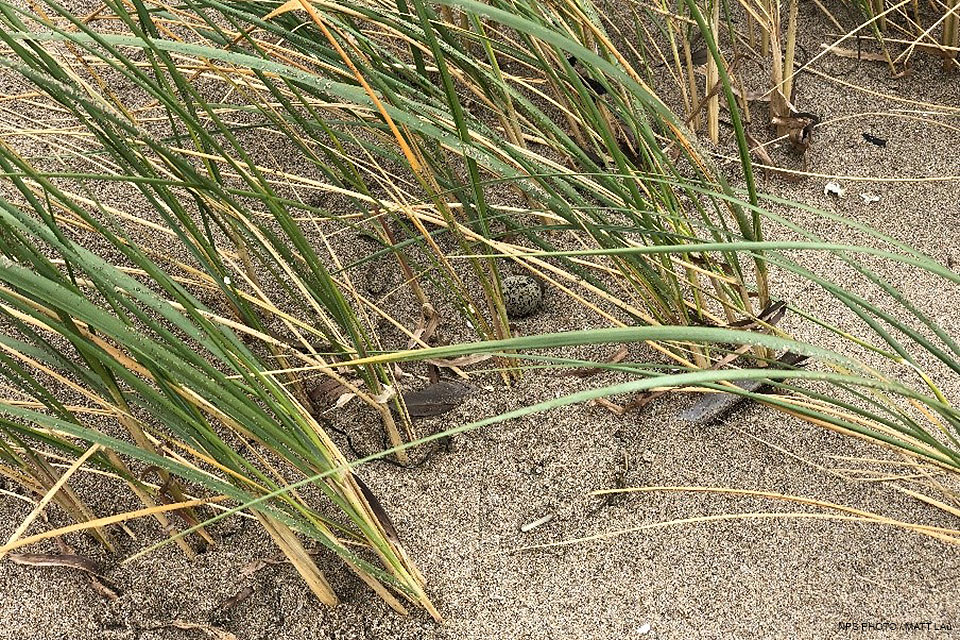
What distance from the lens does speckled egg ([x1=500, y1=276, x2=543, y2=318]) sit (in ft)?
4.86

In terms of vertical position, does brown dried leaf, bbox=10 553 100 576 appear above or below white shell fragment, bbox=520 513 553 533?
above

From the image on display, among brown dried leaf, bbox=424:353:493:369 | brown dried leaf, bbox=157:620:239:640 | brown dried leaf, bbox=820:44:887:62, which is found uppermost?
brown dried leaf, bbox=424:353:493:369

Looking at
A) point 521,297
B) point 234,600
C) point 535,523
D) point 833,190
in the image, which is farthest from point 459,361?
point 833,190

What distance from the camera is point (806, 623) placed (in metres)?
1.17

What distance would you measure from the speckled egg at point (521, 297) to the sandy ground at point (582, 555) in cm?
11

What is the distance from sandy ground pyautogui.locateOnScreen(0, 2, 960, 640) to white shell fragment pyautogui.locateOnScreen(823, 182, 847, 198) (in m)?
0.41

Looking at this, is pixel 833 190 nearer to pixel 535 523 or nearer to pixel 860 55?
pixel 860 55

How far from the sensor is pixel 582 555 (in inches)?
49.6

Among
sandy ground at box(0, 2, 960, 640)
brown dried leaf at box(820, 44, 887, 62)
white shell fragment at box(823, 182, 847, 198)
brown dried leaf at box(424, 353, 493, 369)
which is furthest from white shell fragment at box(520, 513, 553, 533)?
brown dried leaf at box(820, 44, 887, 62)

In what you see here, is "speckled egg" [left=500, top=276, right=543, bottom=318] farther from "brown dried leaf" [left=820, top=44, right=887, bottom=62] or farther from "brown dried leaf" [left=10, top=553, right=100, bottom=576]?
"brown dried leaf" [left=820, top=44, right=887, bottom=62]

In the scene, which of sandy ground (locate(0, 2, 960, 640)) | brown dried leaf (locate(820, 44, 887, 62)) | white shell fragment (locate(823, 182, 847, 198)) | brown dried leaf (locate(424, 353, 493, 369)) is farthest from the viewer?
brown dried leaf (locate(820, 44, 887, 62))

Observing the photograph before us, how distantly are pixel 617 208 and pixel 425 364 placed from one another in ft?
1.21

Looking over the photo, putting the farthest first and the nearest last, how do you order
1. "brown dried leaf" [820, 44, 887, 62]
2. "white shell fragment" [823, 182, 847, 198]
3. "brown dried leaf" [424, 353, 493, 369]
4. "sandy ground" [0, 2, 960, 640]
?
"brown dried leaf" [820, 44, 887, 62] < "white shell fragment" [823, 182, 847, 198] < "brown dried leaf" [424, 353, 493, 369] < "sandy ground" [0, 2, 960, 640]

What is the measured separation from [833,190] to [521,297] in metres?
0.57
